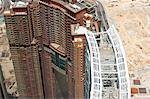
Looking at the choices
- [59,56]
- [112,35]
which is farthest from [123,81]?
[59,56]

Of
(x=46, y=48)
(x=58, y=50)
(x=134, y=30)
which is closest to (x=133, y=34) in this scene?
(x=134, y=30)

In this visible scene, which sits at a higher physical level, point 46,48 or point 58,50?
point 46,48

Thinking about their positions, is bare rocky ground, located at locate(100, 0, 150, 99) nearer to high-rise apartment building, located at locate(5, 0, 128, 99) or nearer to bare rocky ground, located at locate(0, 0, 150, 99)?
bare rocky ground, located at locate(0, 0, 150, 99)

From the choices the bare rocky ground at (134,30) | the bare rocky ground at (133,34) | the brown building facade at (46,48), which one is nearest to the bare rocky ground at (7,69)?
the bare rocky ground at (133,34)

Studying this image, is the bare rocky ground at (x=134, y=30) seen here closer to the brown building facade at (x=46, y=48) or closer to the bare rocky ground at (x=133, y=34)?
the bare rocky ground at (x=133, y=34)

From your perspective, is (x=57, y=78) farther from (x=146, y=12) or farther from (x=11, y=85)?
(x=146, y=12)

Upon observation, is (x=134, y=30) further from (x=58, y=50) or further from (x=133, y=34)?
(x=58, y=50)

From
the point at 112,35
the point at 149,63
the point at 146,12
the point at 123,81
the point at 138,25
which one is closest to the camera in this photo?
the point at 123,81

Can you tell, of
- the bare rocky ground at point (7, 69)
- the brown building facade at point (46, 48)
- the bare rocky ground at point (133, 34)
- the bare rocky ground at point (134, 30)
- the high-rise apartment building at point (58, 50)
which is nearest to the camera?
the high-rise apartment building at point (58, 50)

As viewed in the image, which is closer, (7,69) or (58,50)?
(58,50)
